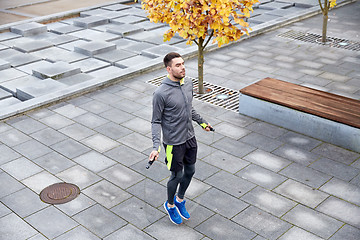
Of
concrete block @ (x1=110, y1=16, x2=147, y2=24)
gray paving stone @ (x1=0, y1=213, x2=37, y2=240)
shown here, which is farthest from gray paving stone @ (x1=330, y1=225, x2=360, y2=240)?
concrete block @ (x1=110, y1=16, x2=147, y2=24)

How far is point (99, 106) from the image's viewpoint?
34.9 ft

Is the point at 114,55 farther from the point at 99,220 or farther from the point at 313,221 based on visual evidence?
the point at 313,221

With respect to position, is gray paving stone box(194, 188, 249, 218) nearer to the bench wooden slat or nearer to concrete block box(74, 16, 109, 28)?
the bench wooden slat

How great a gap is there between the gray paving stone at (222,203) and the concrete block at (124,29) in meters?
9.97

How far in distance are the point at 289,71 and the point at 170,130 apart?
22.5 feet

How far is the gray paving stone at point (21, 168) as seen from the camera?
804 cm

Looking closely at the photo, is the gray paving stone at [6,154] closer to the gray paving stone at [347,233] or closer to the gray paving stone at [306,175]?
the gray paving stone at [306,175]

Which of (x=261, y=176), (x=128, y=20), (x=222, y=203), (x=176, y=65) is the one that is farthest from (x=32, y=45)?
(x=176, y=65)

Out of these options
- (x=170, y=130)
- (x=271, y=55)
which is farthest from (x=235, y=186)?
(x=271, y=55)

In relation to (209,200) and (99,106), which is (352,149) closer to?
(209,200)

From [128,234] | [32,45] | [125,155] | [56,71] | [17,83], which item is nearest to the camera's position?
[128,234]

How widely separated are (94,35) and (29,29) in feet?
7.76

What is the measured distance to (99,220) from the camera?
22.4 feet

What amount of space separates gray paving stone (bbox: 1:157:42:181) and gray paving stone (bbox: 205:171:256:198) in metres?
2.91
